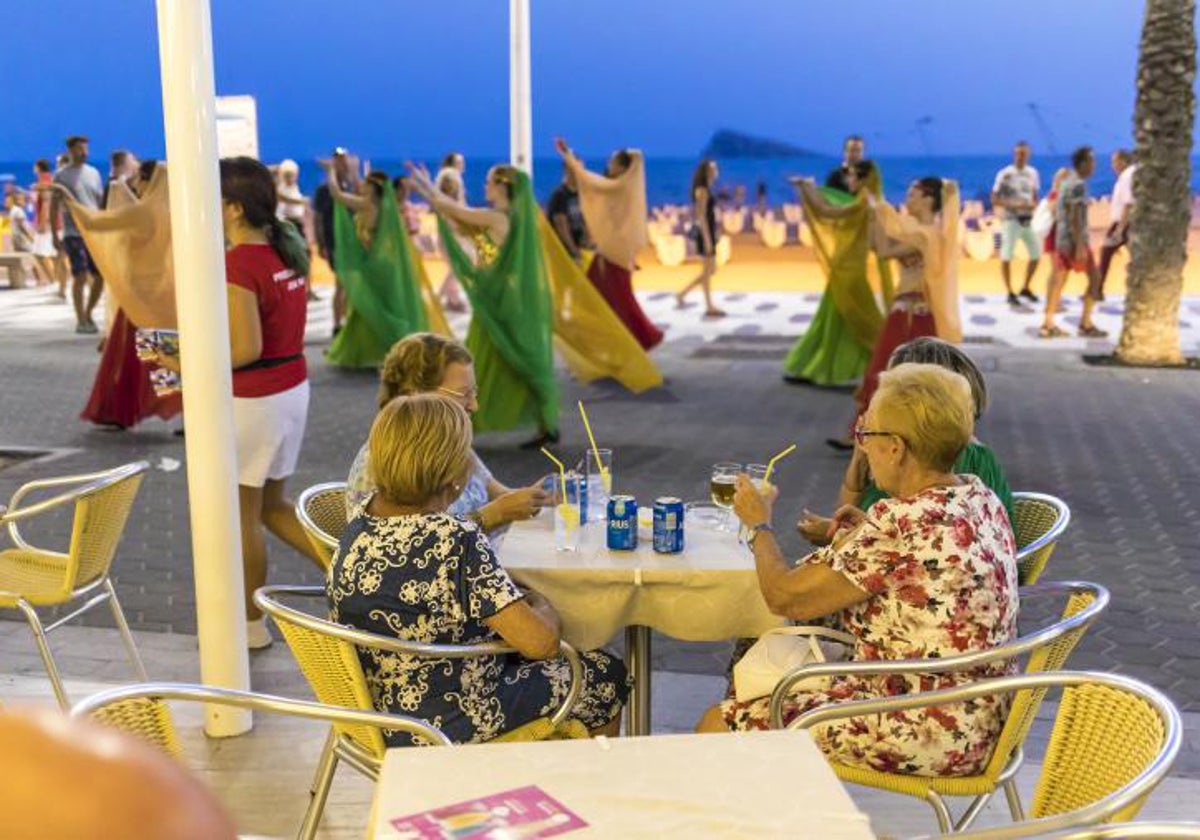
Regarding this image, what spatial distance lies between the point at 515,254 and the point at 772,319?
693 centimetres

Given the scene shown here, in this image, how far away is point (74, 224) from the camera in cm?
1233

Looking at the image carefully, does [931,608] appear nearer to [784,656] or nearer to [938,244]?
[784,656]

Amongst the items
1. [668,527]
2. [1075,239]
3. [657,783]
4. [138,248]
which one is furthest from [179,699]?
[1075,239]

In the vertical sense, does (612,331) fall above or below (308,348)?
above

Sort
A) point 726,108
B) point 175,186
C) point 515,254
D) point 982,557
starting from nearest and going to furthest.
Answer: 1. point 982,557
2. point 175,186
3. point 515,254
4. point 726,108

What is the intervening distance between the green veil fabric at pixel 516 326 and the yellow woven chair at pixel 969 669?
5269mm

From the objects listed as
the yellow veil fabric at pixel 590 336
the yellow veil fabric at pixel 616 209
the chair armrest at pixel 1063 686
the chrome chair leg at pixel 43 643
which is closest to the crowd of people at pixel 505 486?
the chair armrest at pixel 1063 686

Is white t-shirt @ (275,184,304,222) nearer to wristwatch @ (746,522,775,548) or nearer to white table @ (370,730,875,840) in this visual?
wristwatch @ (746,522,775,548)

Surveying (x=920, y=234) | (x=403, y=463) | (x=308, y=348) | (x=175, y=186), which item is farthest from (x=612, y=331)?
(x=403, y=463)

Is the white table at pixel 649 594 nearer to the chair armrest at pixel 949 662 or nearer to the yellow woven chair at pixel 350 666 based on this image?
the yellow woven chair at pixel 350 666

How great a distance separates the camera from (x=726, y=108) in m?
79.0

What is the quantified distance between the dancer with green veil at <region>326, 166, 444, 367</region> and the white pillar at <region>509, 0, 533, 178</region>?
47.2 inches

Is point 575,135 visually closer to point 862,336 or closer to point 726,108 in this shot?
point 726,108

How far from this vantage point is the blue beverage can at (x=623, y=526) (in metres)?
3.30
